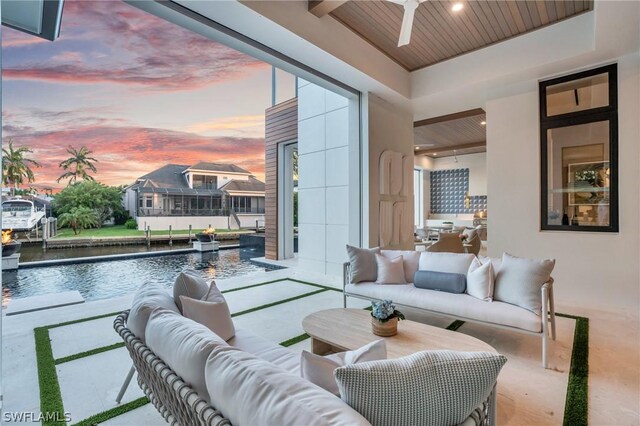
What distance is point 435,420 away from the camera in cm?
85

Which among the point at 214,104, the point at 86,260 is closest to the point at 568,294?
the point at 86,260

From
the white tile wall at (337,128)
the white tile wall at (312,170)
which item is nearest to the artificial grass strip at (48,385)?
the white tile wall at (312,170)

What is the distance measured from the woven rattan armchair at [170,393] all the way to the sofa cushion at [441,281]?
2614 mm

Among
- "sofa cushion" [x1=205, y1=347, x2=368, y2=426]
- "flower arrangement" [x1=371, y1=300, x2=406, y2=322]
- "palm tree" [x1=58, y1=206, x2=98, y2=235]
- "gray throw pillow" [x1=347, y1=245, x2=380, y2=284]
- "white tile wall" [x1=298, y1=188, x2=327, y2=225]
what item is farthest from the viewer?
"palm tree" [x1=58, y1=206, x2=98, y2=235]

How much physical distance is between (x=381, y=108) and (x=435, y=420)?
5.34 metres

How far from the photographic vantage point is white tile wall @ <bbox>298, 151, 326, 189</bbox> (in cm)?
609

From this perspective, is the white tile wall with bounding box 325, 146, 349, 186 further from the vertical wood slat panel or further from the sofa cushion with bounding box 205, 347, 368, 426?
the sofa cushion with bounding box 205, 347, 368, 426

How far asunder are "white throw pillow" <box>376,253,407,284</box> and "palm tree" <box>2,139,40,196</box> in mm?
5448

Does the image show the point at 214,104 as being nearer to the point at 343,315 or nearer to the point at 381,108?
the point at 381,108

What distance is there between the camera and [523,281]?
2654 millimetres

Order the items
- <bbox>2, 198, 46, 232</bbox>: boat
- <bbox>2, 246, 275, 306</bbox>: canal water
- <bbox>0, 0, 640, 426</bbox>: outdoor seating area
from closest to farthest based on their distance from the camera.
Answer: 1. <bbox>0, 0, 640, 426</bbox>: outdoor seating area
2. <bbox>2, 198, 46, 232</bbox>: boat
3. <bbox>2, 246, 275, 306</bbox>: canal water

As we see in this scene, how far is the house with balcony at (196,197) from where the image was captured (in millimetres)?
8938

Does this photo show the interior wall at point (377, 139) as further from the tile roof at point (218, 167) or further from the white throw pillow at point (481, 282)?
the tile roof at point (218, 167)

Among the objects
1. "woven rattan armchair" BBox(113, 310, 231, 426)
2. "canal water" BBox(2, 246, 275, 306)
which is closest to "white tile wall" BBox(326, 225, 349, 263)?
"canal water" BBox(2, 246, 275, 306)
